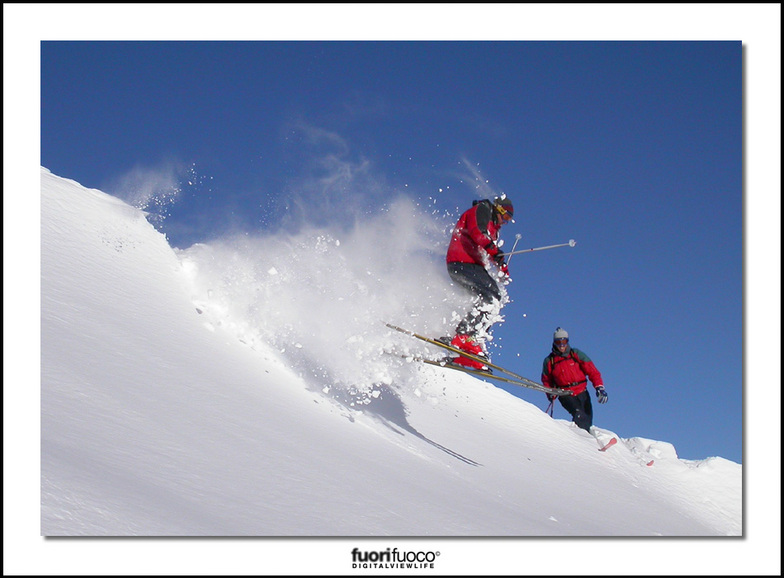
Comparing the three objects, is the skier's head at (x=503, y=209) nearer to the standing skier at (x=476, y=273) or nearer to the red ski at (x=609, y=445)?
the standing skier at (x=476, y=273)

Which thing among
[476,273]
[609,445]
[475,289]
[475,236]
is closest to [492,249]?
[475,236]

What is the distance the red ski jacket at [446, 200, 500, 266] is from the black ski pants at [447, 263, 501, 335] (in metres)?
0.09

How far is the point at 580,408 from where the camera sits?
9.39 metres

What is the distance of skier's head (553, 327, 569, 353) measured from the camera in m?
8.97

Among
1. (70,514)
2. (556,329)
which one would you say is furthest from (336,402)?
(556,329)

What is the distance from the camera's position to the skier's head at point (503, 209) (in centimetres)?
666

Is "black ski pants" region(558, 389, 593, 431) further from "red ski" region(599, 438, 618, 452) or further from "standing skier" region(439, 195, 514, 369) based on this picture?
"standing skier" region(439, 195, 514, 369)

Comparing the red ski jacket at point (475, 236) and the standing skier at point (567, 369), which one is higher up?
the red ski jacket at point (475, 236)

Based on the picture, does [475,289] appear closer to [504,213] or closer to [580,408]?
[504,213]

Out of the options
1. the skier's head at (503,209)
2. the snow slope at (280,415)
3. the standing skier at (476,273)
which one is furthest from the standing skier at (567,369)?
the skier's head at (503,209)

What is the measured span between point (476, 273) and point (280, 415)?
306cm

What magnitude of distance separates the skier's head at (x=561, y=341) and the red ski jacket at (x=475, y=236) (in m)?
2.90

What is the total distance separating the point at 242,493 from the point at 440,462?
2600mm

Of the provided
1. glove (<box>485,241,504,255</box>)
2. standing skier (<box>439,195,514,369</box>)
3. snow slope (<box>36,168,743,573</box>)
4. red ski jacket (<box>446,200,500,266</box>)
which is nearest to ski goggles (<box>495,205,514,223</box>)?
standing skier (<box>439,195,514,369</box>)
